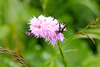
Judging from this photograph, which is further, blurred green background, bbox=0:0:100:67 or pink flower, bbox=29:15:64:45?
blurred green background, bbox=0:0:100:67

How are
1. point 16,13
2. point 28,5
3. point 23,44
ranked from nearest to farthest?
point 23,44
point 16,13
point 28,5

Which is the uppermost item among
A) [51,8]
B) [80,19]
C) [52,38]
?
[51,8]

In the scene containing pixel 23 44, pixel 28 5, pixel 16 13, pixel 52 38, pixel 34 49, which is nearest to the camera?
pixel 52 38

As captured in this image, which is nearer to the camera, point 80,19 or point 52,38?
point 52,38

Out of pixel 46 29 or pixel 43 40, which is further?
pixel 43 40

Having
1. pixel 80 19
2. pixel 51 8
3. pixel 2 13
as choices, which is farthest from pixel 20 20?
pixel 80 19

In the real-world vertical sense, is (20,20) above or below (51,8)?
below

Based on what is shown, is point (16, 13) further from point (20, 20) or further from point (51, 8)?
point (51, 8)

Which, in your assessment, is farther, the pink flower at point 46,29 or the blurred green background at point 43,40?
the blurred green background at point 43,40
